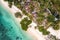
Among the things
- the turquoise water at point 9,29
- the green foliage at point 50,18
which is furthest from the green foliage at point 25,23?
the green foliage at point 50,18

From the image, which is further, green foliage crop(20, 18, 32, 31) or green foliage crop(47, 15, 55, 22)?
green foliage crop(20, 18, 32, 31)

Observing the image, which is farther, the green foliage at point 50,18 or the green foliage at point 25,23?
the green foliage at point 25,23

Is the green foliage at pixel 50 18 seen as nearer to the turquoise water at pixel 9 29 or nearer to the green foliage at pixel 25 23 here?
the green foliage at pixel 25 23

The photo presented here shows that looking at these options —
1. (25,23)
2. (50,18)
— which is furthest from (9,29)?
(50,18)

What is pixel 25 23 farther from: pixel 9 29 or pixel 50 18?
pixel 50 18

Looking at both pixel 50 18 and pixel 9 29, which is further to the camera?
pixel 9 29

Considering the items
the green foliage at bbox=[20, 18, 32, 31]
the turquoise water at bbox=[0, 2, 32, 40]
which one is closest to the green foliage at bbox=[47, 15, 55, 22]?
the green foliage at bbox=[20, 18, 32, 31]

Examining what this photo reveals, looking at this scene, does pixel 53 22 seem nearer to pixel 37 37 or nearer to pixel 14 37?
pixel 37 37

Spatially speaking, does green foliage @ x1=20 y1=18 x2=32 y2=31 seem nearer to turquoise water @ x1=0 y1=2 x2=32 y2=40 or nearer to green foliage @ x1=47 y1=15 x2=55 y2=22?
turquoise water @ x1=0 y1=2 x2=32 y2=40

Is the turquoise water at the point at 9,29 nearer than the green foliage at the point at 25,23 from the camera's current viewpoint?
Yes
